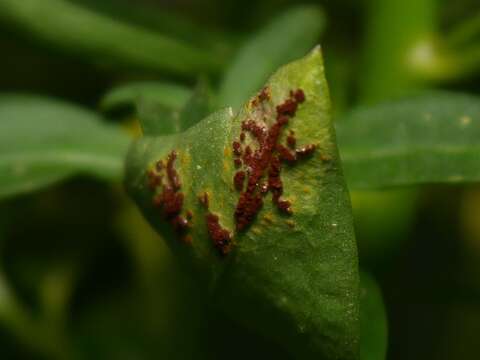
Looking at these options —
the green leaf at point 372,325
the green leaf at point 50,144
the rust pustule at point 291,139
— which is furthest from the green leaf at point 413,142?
the green leaf at point 50,144

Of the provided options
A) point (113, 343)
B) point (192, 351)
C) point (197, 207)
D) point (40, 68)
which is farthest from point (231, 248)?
point (40, 68)

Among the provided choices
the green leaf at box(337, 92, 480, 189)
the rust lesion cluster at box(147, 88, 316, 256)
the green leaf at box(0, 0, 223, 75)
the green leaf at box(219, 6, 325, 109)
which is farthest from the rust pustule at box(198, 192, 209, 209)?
the green leaf at box(0, 0, 223, 75)

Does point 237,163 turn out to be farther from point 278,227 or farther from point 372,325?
point 372,325

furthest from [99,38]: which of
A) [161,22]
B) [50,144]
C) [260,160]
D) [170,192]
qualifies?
[260,160]

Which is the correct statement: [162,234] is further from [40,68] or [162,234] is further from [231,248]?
[40,68]

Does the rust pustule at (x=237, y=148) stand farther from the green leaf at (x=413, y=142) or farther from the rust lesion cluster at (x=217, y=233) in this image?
the green leaf at (x=413, y=142)
